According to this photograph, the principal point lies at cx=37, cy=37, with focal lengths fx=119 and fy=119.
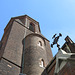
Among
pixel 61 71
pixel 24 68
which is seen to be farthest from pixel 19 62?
pixel 61 71

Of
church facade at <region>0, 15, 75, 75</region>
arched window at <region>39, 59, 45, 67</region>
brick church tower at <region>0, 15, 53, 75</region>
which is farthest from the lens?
arched window at <region>39, 59, 45, 67</region>

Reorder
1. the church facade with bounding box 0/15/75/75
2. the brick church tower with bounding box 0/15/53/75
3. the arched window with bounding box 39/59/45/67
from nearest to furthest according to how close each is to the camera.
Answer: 1. the church facade with bounding box 0/15/75/75
2. the brick church tower with bounding box 0/15/53/75
3. the arched window with bounding box 39/59/45/67

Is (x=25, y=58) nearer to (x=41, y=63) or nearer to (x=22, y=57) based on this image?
(x=22, y=57)

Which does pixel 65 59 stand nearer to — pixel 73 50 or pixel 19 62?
pixel 73 50

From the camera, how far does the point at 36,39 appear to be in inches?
591

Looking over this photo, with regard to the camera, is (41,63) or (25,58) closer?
(41,63)

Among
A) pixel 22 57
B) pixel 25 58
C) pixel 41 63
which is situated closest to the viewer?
pixel 41 63

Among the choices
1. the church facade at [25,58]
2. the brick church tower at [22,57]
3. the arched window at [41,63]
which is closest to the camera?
the church facade at [25,58]

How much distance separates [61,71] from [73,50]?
13.4 feet

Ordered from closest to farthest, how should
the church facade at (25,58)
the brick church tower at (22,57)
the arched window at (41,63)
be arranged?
the church facade at (25,58) → the brick church tower at (22,57) → the arched window at (41,63)

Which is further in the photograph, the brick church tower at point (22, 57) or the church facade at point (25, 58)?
the brick church tower at point (22, 57)

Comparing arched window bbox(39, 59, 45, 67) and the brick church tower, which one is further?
arched window bbox(39, 59, 45, 67)

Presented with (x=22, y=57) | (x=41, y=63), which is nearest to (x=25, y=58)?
(x=22, y=57)

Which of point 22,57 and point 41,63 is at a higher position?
point 22,57
